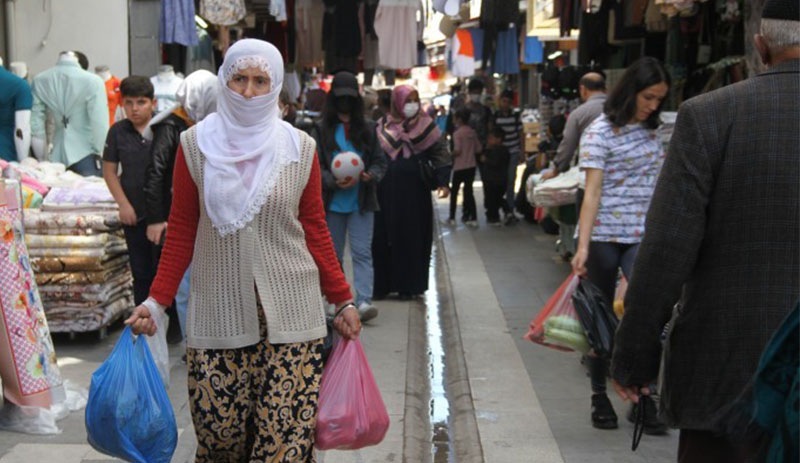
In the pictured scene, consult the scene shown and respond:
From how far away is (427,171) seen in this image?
34.1 feet

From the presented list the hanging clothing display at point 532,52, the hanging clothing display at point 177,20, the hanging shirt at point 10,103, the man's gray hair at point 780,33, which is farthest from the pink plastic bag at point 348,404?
the hanging clothing display at point 532,52

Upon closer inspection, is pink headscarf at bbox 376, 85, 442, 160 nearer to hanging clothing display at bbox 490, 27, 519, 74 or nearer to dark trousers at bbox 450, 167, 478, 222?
dark trousers at bbox 450, 167, 478, 222

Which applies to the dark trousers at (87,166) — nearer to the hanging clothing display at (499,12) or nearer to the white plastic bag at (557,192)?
the white plastic bag at (557,192)

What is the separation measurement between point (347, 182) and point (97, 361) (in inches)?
89.3

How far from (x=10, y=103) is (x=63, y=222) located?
237cm

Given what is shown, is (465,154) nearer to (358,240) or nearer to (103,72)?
(103,72)

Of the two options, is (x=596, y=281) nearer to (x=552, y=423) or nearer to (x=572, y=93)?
(x=552, y=423)

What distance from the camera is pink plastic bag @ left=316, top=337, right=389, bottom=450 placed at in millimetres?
4078

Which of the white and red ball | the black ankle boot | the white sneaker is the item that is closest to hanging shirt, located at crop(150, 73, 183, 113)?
the white and red ball

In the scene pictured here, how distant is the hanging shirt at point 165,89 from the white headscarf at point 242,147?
709cm

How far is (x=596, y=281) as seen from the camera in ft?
20.8

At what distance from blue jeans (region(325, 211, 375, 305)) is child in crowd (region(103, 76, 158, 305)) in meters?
1.86

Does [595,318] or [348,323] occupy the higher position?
[348,323]

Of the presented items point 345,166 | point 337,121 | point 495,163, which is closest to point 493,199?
point 495,163
